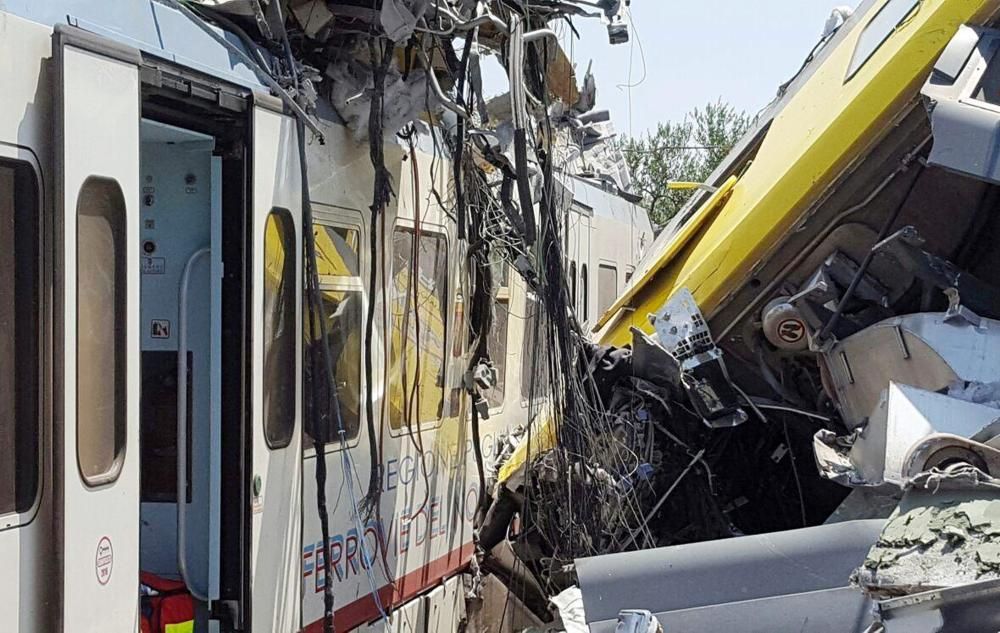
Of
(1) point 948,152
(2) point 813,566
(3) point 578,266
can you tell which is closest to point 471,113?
(1) point 948,152

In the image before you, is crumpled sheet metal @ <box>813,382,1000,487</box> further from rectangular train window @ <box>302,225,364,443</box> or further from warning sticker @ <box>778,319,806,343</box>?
rectangular train window @ <box>302,225,364,443</box>

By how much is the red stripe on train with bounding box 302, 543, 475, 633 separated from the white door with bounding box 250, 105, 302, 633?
0.38 metres

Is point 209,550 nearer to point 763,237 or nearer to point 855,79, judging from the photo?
point 763,237

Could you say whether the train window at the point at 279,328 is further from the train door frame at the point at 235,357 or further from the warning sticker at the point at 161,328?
the warning sticker at the point at 161,328

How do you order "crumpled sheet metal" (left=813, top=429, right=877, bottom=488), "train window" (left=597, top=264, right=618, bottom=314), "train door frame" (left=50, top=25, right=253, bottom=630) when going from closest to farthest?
"train door frame" (left=50, top=25, right=253, bottom=630) < "crumpled sheet metal" (left=813, top=429, right=877, bottom=488) < "train window" (left=597, top=264, right=618, bottom=314)

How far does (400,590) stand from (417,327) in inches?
48.7

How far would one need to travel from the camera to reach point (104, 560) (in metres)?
3.21

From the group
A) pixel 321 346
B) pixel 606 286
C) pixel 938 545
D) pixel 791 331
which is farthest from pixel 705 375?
pixel 606 286

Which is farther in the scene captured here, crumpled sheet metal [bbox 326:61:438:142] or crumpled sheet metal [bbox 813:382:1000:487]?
crumpled sheet metal [bbox 326:61:438:142]

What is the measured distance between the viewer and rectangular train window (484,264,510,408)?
23.1 ft

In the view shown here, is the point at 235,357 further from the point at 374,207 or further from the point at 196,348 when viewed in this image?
the point at 374,207

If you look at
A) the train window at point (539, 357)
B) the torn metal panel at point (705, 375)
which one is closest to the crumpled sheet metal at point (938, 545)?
the torn metal panel at point (705, 375)

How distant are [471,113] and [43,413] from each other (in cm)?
300

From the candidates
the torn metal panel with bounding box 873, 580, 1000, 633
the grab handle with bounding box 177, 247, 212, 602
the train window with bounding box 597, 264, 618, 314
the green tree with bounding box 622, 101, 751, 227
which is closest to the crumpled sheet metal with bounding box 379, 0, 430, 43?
the grab handle with bounding box 177, 247, 212, 602
